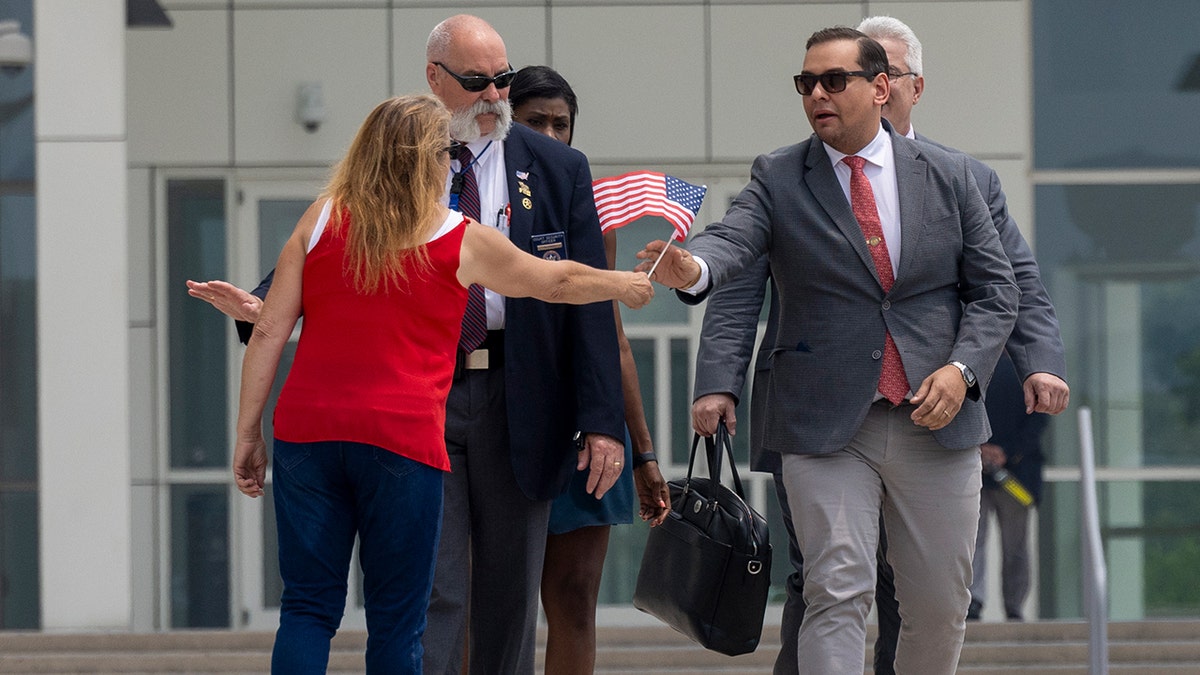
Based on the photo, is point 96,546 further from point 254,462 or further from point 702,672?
point 254,462

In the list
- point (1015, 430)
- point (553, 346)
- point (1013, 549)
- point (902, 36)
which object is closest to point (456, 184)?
point (553, 346)

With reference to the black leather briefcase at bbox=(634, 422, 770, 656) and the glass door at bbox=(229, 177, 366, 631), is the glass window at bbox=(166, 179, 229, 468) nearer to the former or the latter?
the glass door at bbox=(229, 177, 366, 631)

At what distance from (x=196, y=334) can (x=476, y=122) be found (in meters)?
7.58

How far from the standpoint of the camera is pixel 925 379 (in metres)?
4.50

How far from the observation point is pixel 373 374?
12.9 ft

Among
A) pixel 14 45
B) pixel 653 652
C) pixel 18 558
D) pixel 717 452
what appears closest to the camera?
pixel 717 452

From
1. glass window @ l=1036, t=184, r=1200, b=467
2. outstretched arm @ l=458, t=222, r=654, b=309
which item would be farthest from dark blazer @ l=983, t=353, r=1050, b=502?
outstretched arm @ l=458, t=222, r=654, b=309

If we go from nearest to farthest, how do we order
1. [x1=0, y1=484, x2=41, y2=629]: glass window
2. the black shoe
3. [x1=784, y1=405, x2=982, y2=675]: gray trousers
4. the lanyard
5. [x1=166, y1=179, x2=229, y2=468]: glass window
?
[x1=784, y1=405, x2=982, y2=675]: gray trousers < the lanyard < the black shoe < [x1=0, y1=484, x2=41, y2=629]: glass window < [x1=166, y1=179, x2=229, y2=468]: glass window

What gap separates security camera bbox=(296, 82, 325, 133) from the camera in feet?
37.8

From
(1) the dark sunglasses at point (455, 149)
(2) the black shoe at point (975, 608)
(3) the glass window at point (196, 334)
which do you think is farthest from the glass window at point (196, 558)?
(1) the dark sunglasses at point (455, 149)

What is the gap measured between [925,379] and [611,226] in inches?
48.7

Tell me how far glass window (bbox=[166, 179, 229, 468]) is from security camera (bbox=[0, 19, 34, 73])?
1541mm

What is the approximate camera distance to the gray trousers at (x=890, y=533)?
14.6 feet

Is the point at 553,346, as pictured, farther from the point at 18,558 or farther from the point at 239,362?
the point at 18,558
